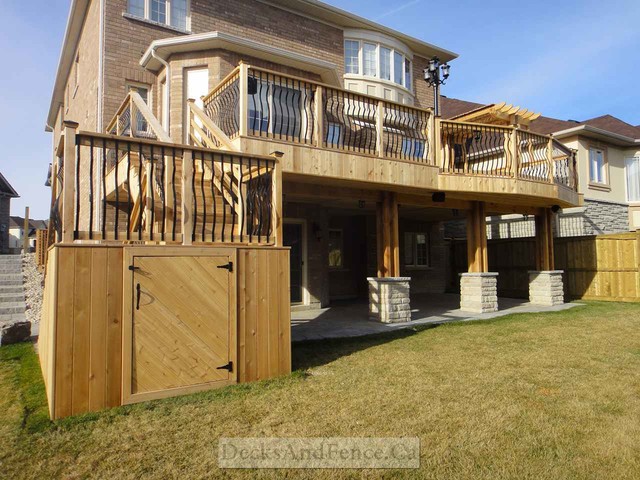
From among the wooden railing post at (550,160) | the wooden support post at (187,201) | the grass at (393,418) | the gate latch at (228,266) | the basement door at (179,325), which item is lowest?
the grass at (393,418)

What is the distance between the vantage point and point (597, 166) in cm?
1756

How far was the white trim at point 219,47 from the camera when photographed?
921 centimetres

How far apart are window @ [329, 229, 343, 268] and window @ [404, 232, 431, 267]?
130 inches

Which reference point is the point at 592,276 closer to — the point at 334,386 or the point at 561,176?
the point at 561,176

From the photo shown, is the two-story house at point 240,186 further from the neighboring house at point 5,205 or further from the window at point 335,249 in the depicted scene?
the neighboring house at point 5,205

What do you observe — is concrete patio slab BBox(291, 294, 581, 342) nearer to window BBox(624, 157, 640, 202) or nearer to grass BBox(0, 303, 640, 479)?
grass BBox(0, 303, 640, 479)

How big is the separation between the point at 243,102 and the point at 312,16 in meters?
7.82

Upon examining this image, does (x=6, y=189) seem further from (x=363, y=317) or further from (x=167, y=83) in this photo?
(x=363, y=317)

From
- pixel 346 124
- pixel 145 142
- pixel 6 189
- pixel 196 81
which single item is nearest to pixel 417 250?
pixel 346 124

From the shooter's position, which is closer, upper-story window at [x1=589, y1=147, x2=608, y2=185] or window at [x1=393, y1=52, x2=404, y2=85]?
window at [x1=393, y1=52, x2=404, y2=85]

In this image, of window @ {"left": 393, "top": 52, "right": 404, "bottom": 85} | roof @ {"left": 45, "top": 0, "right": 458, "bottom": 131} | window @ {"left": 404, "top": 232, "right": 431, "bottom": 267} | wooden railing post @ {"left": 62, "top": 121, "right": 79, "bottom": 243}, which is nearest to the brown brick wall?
roof @ {"left": 45, "top": 0, "right": 458, "bottom": 131}

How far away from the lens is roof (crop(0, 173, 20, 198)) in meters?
29.5

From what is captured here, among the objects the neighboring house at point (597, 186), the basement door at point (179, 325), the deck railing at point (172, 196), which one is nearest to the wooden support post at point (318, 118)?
the deck railing at point (172, 196)

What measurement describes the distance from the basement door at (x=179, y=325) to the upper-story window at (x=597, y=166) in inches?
696
